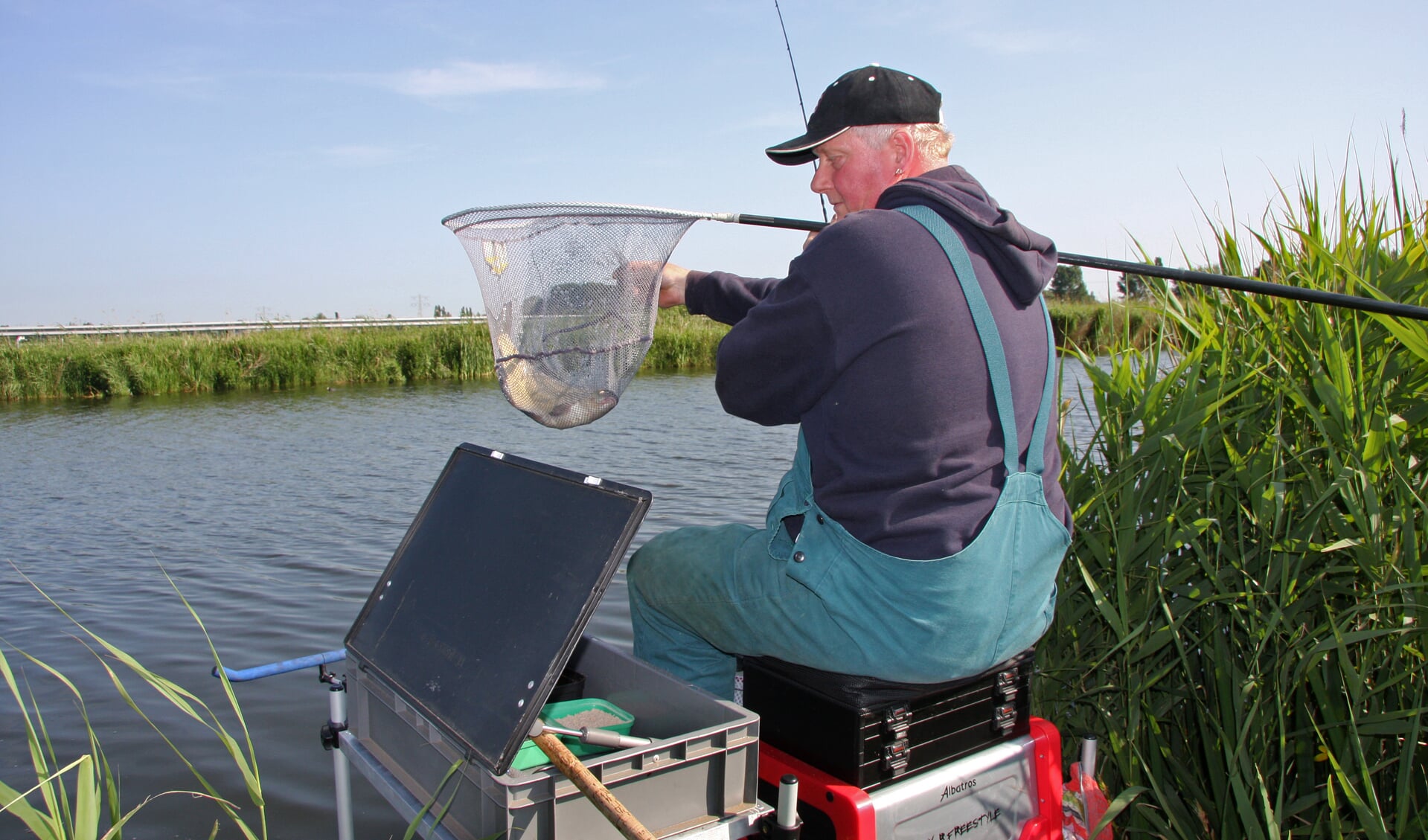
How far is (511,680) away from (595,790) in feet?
0.88

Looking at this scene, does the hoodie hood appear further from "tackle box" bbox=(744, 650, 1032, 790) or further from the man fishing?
"tackle box" bbox=(744, 650, 1032, 790)

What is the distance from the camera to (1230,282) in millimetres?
2469

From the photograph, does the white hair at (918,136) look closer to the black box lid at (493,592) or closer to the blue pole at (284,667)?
the black box lid at (493,592)

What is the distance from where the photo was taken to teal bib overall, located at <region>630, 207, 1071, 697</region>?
1.88m

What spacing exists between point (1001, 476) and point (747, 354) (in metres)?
0.55

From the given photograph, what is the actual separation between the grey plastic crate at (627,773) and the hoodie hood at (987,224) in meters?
0.99

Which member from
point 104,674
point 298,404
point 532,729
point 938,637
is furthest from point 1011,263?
point 298,404

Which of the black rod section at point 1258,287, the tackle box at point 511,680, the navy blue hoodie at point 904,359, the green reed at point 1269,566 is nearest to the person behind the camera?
the tackle box at point 511,680

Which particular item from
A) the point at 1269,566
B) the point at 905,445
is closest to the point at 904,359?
the point at 905,445


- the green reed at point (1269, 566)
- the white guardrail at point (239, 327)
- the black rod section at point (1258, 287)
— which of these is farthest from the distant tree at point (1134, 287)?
the white guardrail at point (239, 327)

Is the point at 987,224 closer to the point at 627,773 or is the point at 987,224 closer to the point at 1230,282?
the point at 1230,282

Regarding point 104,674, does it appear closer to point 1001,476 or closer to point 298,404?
point 1001,476

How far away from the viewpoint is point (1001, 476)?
195 centimetres

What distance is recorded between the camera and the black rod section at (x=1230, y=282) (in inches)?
85.7
